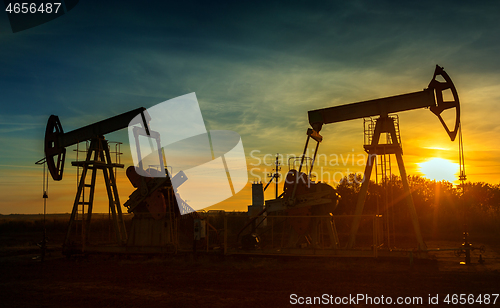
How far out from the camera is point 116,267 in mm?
11641

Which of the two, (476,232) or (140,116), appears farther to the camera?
(476,232)

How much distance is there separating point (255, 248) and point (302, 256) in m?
2.14

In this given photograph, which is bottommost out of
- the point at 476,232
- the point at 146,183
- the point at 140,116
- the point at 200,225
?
the point at 476,232

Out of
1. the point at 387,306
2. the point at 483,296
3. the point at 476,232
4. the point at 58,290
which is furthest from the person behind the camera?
the point at 476,232

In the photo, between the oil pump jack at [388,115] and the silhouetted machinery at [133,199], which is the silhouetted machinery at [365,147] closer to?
the oil pump jack at [388,115]

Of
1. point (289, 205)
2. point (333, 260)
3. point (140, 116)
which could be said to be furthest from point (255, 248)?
point (140, 116)

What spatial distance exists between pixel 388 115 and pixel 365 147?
1193mm

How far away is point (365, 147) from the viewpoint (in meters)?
11.9

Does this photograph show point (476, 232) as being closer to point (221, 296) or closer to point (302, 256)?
point (302, 256)

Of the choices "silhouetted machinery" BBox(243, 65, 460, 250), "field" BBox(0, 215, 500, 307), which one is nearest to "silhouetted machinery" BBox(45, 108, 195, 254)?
"field" BBox(0, 215, 500, 307)

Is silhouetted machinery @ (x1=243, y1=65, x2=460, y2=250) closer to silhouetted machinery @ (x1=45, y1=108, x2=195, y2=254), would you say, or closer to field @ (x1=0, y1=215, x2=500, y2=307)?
field @ (x1=0, y1=215, x2=500, y2=307)

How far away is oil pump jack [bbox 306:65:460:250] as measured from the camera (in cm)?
1091

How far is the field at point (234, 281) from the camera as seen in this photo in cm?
748

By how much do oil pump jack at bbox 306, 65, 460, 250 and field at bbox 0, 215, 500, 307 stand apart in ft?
4.78
